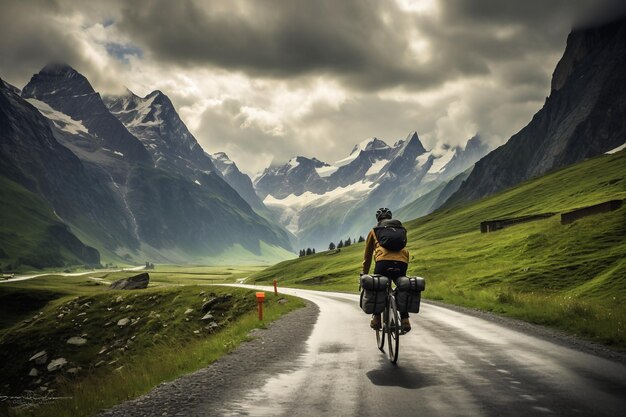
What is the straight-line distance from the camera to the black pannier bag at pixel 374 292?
39.0ft

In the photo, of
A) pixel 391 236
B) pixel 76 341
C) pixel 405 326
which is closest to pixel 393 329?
pixel 405 326

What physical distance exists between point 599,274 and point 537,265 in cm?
829

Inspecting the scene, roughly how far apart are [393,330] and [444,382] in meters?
2.49

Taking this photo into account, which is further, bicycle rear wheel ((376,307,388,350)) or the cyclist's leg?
bicycle rear wheel ((376,307,388,350))

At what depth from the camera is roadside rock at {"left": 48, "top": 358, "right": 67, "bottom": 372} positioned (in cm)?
3622

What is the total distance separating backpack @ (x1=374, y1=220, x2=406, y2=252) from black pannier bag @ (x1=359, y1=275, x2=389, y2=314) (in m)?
0.86

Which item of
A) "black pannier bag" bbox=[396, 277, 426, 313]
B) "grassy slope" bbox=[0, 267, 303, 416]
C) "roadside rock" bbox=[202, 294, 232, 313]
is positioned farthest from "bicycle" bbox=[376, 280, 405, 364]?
Result: "roadside rock" bbox=[202, 294, 232, 313]

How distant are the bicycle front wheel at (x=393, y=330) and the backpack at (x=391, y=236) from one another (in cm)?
129

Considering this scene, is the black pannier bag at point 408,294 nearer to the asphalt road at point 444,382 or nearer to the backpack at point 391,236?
the backpack at point 391,236

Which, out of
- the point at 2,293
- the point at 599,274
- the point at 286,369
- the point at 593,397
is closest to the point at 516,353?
the point at 593,397

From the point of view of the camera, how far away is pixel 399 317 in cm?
1195

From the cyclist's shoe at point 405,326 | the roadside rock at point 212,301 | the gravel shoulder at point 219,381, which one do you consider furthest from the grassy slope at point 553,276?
the roadside rock at point 212,301

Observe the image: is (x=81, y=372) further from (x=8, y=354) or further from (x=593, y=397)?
(x=593, y=397)

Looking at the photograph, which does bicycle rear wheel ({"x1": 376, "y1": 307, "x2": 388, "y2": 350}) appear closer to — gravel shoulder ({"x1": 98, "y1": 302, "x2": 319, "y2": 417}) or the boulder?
gravel shoulder ({"x1": 98, "y1": 302, "x2": 319, "y2": 417})
